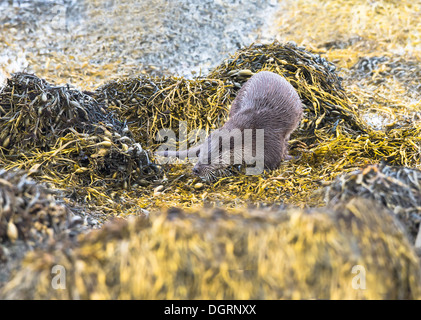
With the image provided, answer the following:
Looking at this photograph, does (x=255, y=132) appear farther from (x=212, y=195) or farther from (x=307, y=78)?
(x=307, y=78)

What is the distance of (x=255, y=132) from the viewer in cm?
448

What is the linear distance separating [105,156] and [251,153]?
4.42 feet

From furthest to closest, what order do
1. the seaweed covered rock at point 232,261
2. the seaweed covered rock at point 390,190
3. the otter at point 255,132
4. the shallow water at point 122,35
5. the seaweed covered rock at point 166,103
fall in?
the shallow water at point 122,35
the seaweed covered rock at point 166,103
the otter at point 255,132
the seaweed covered rock at point 390,190
the seaweed covered rock at point 232,261

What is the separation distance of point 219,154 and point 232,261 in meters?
2.34

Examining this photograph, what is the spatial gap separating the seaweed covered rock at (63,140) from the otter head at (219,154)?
458 millimetres

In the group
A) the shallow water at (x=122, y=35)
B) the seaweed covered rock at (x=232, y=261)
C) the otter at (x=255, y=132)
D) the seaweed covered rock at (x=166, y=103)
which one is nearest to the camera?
the seaweed covered rock at (x=232, y=261)

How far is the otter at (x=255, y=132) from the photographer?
4.30 metres

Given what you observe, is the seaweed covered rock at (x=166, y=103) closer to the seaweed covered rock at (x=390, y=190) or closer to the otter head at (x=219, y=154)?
the otter head at (x=219, y=154)

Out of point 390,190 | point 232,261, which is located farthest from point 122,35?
point 232,261

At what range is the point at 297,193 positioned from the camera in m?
3.71

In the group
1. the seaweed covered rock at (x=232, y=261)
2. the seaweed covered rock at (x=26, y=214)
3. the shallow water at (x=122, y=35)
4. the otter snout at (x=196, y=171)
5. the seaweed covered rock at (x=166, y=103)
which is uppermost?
the shallow water at (x=122, y=35)

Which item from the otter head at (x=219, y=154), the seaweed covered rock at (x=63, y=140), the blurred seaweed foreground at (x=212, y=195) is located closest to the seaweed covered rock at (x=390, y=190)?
the blurred seaweed foreground at (x=212, y=195)
